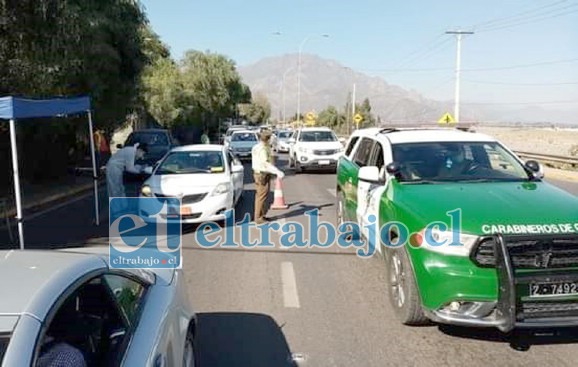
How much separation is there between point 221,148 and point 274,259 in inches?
173

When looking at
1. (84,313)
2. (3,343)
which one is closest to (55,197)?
(84,313)

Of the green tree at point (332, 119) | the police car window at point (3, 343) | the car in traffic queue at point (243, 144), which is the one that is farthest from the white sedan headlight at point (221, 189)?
the green tree at point (332, 119)

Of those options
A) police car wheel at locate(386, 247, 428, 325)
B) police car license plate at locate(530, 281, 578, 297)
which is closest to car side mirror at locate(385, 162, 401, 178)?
police car wheel at locate(386, 247, 428, 325)

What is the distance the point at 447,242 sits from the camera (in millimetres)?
4719

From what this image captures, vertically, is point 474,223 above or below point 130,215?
above

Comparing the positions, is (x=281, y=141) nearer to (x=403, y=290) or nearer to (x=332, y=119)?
(x=403, y=290)

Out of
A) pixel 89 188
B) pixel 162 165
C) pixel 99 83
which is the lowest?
pixel 89 188

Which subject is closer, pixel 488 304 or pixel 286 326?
pixel 488 304

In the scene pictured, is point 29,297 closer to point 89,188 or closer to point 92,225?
point 92,225

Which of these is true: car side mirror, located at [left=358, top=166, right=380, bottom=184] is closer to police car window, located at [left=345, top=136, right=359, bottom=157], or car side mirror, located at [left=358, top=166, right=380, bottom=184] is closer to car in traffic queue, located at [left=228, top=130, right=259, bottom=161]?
police car window, located at [left=345, top=136, right=359, bottom=157]

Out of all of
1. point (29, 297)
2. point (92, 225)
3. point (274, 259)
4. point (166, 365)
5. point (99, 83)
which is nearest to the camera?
point (29, 297)

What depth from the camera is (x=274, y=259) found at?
8.15 metres

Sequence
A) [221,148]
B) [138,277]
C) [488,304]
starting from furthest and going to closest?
[221,148]
[488,304]
[138,277]

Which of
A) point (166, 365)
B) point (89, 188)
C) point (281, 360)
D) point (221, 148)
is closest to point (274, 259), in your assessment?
point (281, 360)
